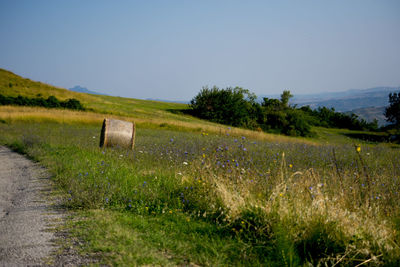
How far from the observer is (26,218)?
16.4 feet

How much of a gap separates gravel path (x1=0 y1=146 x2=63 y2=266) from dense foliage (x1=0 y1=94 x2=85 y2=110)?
105 feet

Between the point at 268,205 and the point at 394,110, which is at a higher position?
the point at 394,110

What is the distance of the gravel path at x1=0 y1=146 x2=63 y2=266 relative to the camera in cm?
371

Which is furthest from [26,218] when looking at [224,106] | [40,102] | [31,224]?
[224,106]

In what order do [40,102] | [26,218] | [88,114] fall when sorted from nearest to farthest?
[26,218] → [88,114] → [40,102]

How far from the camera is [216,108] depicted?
56062 millimetres

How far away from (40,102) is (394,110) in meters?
61.8

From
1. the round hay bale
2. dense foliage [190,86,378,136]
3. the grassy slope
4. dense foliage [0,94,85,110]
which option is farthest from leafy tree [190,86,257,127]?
the round hay bale

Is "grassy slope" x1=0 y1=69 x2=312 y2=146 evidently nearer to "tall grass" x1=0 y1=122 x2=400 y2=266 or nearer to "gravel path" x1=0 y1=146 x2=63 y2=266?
"tall grass" x1=0 y1=122 x2=400 y2=266

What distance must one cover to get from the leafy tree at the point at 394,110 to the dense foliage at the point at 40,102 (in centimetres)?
5654

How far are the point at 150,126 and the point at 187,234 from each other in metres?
25.3

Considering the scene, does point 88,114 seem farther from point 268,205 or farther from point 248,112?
point 248,112

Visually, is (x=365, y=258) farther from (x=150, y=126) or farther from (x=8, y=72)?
(x=8, y=72)

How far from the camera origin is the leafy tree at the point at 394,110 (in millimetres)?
60969
